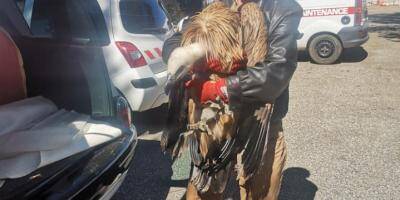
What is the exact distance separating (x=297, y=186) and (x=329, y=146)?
40.1 inches

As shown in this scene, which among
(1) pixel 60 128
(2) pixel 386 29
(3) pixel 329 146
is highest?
(1) pixel 60 128

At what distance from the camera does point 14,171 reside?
6.91ft

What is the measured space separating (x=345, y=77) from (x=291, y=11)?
20.4 ft

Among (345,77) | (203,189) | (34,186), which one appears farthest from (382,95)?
(34,186)

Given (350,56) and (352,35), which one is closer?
(352,35)

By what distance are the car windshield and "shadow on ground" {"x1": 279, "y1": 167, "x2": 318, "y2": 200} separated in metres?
2.31

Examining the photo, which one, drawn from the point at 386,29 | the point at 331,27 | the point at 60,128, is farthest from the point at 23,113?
the point at 386,29

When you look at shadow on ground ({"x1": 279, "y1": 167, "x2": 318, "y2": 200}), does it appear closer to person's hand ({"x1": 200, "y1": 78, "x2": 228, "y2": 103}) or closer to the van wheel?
person's hand ({"x1": 200, "y1": 78, "x2": 228, "y2": 103})

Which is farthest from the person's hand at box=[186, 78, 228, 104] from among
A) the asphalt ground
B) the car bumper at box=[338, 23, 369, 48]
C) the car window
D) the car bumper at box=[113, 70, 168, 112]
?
the car bumper at box=[338, 23, 369, 48]

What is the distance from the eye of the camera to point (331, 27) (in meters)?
8.73

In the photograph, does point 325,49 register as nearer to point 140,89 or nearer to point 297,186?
point 140,89

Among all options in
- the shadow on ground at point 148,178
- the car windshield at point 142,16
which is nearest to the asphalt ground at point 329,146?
the shadow on ground at point 148,178

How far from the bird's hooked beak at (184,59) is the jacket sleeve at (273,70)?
0.17m

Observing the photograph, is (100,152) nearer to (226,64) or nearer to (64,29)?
(226,64)
